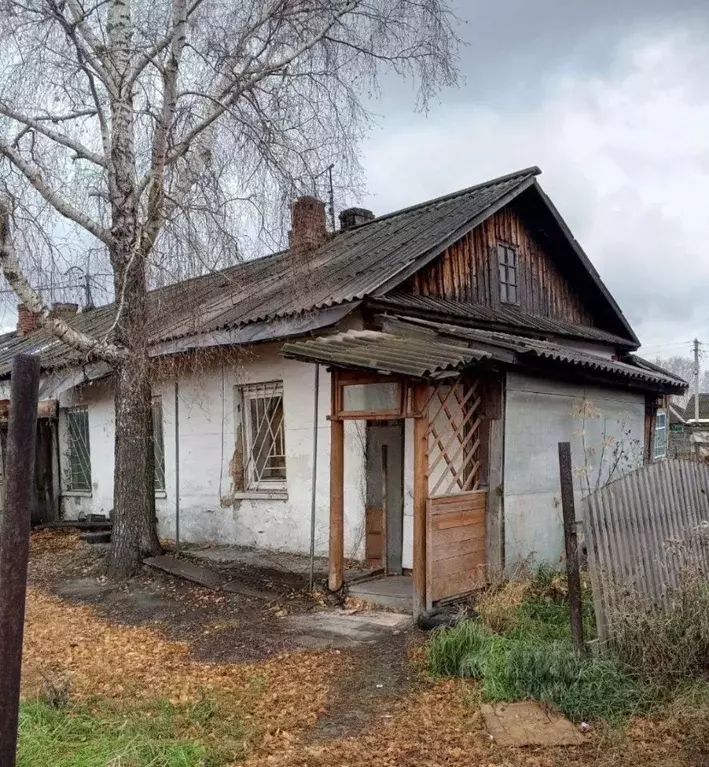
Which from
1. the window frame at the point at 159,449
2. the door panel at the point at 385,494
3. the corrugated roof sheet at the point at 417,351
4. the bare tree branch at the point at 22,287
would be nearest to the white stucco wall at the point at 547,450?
the corrugated roof sheet at the point at 417,351

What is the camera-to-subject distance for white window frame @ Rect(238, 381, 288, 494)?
10.3 metres

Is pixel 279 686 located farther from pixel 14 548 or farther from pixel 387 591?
pixel 14 548

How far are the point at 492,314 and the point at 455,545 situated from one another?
461 cm

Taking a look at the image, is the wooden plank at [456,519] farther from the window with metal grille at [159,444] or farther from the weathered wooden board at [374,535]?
the window with metal grille at [159,444]

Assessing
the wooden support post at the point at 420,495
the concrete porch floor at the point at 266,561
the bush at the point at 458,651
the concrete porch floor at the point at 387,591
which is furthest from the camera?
the concrete porch floor at the point at 266,561

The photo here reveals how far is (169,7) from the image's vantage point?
29.0 feet

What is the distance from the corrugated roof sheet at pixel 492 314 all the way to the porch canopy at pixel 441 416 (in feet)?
1.25

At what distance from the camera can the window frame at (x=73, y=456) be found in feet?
46.0

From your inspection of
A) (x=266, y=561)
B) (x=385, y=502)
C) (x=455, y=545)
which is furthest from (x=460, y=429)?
(x=266, y=561)

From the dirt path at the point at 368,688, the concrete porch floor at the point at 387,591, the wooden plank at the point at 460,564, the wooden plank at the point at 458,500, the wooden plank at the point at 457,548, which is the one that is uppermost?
the wooden plank at the point at 458,500

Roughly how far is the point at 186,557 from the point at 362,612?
3.70 meters

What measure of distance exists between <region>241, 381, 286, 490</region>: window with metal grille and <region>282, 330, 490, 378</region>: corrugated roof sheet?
106 inches

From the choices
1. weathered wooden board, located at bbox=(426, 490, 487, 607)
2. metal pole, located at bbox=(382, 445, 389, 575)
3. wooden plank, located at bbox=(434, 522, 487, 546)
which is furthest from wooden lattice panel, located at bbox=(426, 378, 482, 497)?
metal pole, located at bbox=(382, 445, 389, 575)

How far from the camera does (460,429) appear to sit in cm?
765
